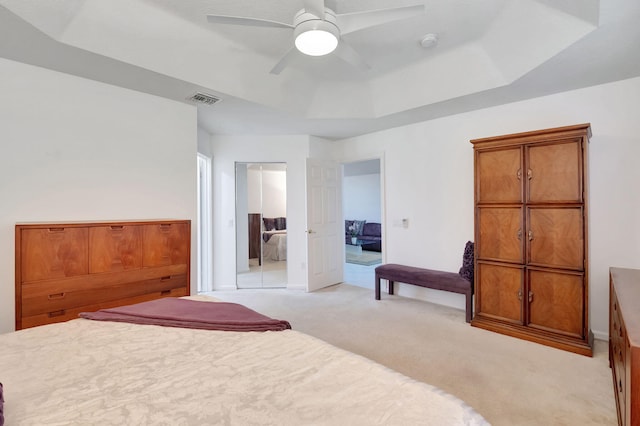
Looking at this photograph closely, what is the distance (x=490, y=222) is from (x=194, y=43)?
332 cm

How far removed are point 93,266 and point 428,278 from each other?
3.40 metres

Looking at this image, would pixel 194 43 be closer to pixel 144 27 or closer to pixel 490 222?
pixel 144 27

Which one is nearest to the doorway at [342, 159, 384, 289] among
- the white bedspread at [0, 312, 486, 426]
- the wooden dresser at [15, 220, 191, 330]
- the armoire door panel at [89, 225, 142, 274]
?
the wooden dresser at [15, 220, 191, 330]

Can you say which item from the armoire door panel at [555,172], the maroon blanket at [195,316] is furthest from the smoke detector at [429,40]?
the maroon blanket at [195,316]

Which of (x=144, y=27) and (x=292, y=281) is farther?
(x=292, y=281)

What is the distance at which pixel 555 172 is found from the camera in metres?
2.77

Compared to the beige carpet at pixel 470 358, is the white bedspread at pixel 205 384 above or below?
above

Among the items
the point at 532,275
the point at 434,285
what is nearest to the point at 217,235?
the point at 434,285

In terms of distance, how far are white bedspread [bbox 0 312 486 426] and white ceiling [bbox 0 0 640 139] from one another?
2.10 m

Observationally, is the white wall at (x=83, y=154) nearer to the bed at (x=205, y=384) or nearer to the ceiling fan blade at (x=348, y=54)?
the bed at (x=205, y=384)

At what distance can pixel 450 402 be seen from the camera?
944 mm

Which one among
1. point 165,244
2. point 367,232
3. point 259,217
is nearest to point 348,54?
point 165,244

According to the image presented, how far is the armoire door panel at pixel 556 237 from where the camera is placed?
8.71ft

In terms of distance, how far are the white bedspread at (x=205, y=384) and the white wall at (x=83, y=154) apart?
1.42m
